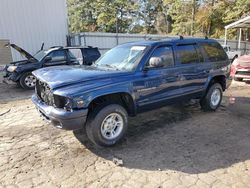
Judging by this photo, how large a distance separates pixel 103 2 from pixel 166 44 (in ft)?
106

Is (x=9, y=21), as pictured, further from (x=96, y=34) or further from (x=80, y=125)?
(x=80, y=125)

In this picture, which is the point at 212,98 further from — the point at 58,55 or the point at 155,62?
the point at 58,55

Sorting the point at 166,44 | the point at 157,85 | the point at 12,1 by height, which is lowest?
the point at 157,85

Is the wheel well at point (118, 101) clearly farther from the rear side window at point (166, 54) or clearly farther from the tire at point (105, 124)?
the rear side window at point (166, 54)

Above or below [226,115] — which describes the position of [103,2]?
above

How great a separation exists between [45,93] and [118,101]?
129 centimetres

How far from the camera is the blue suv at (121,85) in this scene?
Result: 3.91 meters

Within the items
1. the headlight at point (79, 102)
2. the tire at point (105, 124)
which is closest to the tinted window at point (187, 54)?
the tire at point (105, 124)

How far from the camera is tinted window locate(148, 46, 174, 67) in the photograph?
5039mm

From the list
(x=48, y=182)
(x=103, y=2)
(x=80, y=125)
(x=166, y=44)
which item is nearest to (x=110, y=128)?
(x=80, y=125)

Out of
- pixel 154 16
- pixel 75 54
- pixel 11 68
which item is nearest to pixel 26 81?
pixel 11 68

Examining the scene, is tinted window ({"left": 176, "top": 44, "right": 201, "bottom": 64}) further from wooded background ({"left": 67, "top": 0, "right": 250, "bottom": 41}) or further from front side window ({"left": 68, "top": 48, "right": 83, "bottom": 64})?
wooded background ({"left": 67, "top": 0, "right": 250, "bottom": 41})

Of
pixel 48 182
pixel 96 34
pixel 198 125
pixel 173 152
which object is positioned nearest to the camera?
pixel 48 182

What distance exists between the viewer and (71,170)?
3.69 metres
